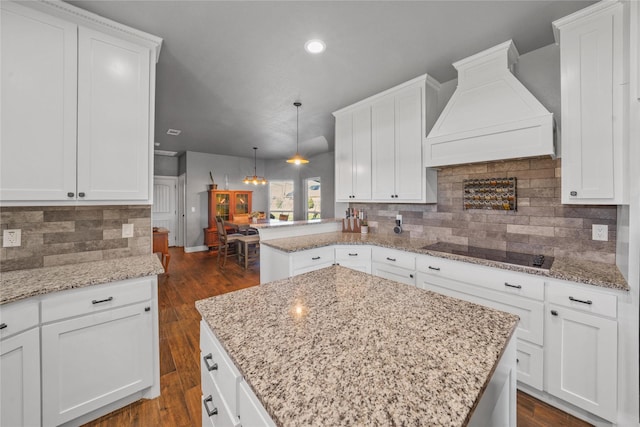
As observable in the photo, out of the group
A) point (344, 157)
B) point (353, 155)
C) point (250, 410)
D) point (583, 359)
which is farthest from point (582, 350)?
point (344, 157)

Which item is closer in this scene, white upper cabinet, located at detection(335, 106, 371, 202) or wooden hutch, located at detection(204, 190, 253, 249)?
white upper cabinet, located at detection(335, 106, 371, 202)

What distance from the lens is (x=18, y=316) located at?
128 cm

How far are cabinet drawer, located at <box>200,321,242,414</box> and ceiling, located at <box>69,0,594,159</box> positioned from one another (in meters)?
1.97

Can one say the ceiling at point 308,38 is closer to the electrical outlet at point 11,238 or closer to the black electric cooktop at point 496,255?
the electrical outlet at point 11,238

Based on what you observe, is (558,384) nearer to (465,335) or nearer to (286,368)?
(465,335)

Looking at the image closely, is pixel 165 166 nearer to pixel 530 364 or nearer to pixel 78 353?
pixel 78 353

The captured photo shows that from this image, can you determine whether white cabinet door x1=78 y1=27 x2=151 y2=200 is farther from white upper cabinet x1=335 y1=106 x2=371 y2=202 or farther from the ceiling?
white upper cabinet x1=335 y1=106 x2=371 y2=202

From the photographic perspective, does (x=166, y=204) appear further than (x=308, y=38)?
Yes

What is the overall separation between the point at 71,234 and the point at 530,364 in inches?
133

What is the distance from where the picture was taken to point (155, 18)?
70.3 inches

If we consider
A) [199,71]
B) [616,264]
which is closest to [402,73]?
[199,71]

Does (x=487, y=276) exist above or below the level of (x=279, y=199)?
below

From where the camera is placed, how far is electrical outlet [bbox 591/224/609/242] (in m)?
1.82

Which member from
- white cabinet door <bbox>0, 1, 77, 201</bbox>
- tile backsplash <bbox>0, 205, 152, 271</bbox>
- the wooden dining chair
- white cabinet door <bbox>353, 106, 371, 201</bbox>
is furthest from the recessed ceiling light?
the wooden dining chair
